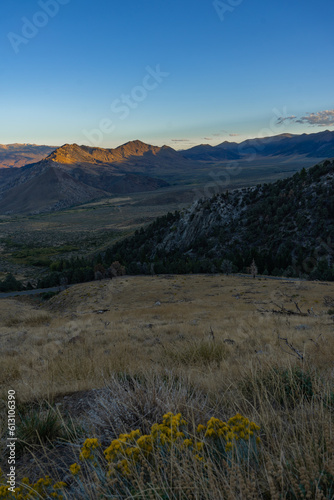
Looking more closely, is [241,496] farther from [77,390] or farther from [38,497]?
[77,390]

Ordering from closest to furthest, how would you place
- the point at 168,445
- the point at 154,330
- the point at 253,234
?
the point at 168,445, the point at 154,330, the point at 253,234

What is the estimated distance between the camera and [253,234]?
205 feet

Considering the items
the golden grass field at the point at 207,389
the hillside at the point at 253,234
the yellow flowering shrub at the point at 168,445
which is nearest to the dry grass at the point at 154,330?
the golden grass field at the point at 207,389

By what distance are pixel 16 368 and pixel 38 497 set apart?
17.1 feet

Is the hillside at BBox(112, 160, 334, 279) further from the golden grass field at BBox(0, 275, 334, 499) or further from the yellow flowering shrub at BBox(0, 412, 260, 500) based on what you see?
the yellow flowering shrub at BBox(0, 412, 260, 500)

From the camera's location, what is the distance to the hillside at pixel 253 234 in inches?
1951

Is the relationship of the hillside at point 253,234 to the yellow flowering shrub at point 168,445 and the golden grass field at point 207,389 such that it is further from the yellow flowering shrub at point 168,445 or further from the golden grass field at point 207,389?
the yellow flowering shrub at point 168,445

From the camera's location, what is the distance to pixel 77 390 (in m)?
4.45

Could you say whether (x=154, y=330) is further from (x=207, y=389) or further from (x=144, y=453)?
(x=144, y=453)

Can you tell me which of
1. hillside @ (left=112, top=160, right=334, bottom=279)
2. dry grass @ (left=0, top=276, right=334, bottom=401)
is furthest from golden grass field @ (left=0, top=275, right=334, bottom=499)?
hillside @ (left=112, top=160, right=334, bottom=279)

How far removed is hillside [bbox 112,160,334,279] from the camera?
49562mm

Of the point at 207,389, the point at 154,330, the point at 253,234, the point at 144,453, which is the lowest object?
the point at 253,234

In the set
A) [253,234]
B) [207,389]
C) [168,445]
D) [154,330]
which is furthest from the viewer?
[253,234]

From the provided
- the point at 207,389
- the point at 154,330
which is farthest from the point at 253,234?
the point at 207,389
